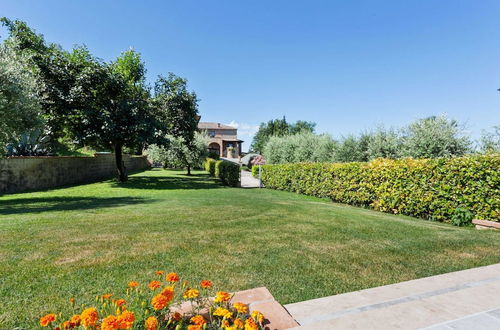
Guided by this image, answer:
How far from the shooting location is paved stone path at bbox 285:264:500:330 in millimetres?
2078

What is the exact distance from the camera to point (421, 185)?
819 cm

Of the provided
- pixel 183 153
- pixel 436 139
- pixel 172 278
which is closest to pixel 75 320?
pixel 172 278

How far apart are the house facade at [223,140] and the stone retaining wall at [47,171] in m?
34.6

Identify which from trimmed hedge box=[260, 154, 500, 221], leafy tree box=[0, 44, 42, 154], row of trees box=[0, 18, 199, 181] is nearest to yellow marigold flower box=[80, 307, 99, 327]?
trimmed hedge box=[260, 154, 500, 221]

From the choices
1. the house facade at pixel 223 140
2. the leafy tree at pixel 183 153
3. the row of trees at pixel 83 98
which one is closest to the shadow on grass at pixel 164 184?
the row of trees at pixel 83 98

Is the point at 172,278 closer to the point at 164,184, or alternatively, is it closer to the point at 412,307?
the point at 412,307

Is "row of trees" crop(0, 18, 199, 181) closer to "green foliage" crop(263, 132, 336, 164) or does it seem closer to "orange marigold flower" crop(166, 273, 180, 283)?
"green foliage" crop(263, 132, 336, 164)

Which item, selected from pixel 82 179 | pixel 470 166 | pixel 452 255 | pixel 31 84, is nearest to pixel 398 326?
pixel 452 255

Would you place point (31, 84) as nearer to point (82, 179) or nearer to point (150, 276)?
point (82, 179)

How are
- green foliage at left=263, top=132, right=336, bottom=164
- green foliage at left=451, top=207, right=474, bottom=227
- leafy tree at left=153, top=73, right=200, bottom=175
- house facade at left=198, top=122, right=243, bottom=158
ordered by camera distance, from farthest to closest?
house facade at left=198, top=122, right=243, bottom=158 → green foliage at left=263, top=132, right=336, bottom=164 → leafy tree at left=153, top=73, right=200, bottom=175 → green foliage at left=451, top=207, right=474, bottom=227

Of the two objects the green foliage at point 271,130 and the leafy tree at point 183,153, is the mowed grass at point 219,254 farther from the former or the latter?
the green foliage at point 271,130

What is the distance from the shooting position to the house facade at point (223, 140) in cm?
5750

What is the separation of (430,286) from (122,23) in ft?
58.0

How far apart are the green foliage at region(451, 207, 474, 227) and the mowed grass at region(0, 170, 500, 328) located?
126cm
